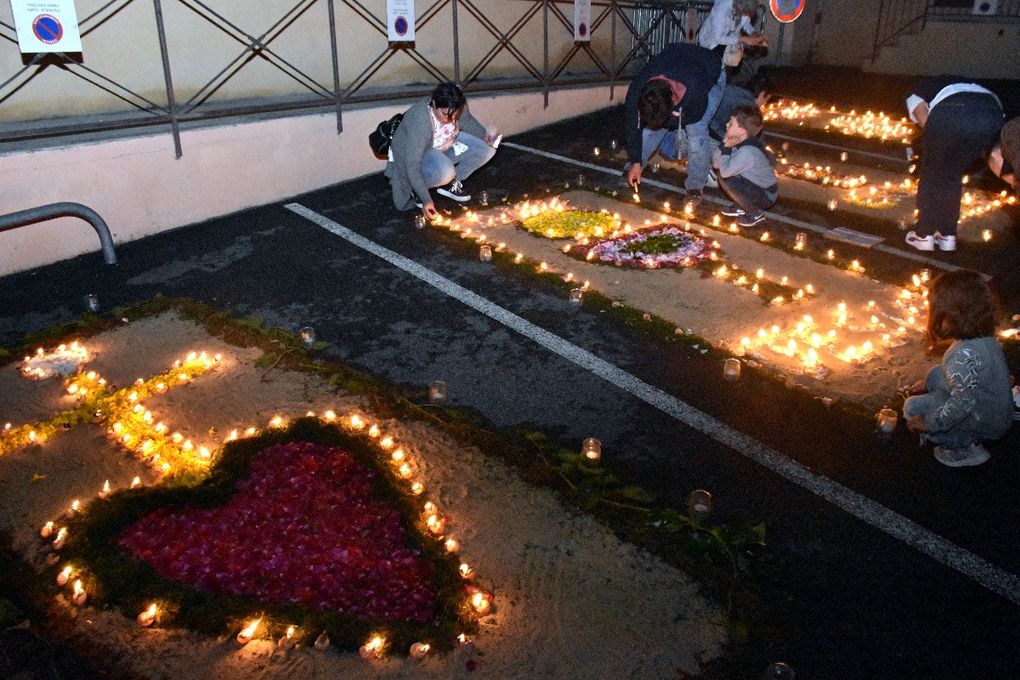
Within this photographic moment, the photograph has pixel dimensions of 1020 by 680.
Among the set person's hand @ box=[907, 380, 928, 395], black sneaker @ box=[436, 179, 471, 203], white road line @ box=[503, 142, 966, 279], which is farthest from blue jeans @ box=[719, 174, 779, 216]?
person's hand @ box=[907, 380, 928, 395]

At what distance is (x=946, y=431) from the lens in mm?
4070

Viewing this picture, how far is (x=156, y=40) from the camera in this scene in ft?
28.8

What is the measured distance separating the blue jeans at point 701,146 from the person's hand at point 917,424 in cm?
499

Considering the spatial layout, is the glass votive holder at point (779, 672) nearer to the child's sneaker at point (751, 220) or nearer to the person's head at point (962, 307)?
the person's head at point (962, 307)

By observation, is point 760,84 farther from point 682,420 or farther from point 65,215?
point 65,215

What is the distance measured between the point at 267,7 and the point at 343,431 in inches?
289

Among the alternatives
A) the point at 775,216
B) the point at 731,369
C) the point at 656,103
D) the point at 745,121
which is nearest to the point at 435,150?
the point at 656,103

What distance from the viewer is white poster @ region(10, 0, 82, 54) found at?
638 centimetres

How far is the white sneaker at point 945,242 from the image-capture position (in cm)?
717

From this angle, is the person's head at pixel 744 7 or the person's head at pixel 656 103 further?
the person's head at pixel 744 7

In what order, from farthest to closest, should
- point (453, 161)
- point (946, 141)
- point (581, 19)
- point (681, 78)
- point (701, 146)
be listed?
point (581, 19) < point (453, 161) < point (701, 146) < point (681, 78) < point (946, 141)

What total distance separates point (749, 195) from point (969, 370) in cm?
438

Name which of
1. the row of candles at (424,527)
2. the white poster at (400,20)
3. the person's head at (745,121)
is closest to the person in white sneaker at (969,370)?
the row of candles at (424,527)

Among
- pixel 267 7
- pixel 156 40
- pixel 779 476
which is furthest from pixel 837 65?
pixel 779 476
